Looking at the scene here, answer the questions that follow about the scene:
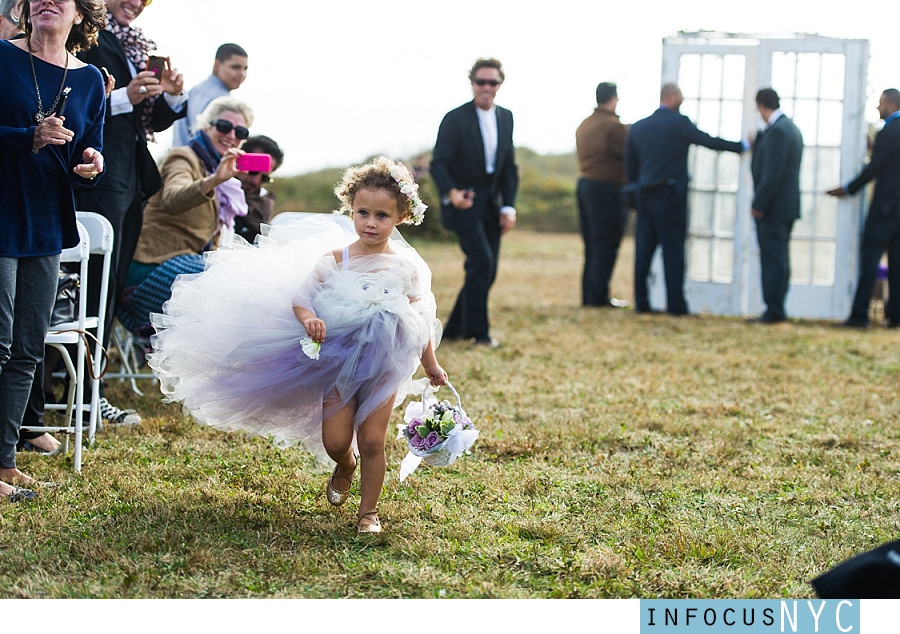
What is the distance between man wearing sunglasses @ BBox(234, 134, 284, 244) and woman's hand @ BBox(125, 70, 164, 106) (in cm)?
133

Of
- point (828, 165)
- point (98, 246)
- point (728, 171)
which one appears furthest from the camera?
point (728, 171)

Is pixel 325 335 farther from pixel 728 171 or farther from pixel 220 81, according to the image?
pixel 728 171

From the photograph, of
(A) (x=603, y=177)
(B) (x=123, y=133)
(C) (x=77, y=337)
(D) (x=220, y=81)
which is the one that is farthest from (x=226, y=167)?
(A) (x=603, y=177)

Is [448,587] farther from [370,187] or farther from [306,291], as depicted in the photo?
[370,187]

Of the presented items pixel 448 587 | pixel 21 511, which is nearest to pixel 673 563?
pixel 448 587

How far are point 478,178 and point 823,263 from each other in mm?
4463

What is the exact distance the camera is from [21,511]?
134 inches

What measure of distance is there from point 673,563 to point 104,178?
10.2 feet

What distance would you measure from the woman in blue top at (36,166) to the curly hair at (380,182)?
2.93 feet

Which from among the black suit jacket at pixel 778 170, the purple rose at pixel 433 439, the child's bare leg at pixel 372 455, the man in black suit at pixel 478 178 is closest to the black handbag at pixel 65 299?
the child's bare leg at pixel 372 455

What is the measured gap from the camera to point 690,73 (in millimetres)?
10211

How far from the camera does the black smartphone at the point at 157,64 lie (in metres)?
4.67

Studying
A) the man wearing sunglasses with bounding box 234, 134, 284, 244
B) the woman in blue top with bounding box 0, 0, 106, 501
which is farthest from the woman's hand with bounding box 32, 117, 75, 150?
the man wearing sunglasses with bounding box 234, 134, 284, 244

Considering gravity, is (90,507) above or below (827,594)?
below
